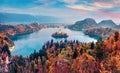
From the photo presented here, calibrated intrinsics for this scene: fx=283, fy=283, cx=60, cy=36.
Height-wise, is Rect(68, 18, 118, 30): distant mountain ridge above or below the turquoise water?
below

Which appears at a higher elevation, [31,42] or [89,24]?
[31,42]

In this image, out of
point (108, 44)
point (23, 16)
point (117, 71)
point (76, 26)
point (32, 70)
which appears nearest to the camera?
point (117, 71)

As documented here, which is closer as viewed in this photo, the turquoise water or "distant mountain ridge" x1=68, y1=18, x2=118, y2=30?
the turquoise water

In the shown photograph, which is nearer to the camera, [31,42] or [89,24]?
[31,42]

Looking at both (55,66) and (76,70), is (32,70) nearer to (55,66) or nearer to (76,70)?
(55,66)

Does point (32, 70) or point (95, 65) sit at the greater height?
point (95, 65)

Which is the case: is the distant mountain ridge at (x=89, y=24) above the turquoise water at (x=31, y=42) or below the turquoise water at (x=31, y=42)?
below

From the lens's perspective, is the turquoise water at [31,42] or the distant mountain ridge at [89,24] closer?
the turquoise water at [31,42]

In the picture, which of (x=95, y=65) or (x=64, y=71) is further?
(x=64, y=71)

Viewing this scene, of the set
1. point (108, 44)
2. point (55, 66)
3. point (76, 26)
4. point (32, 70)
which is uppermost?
point (108, 44)

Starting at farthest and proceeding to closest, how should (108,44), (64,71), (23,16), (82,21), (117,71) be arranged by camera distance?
(23,16), (82,21), (108,44), (64,71), (117,71)

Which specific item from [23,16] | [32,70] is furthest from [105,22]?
[32,70]
